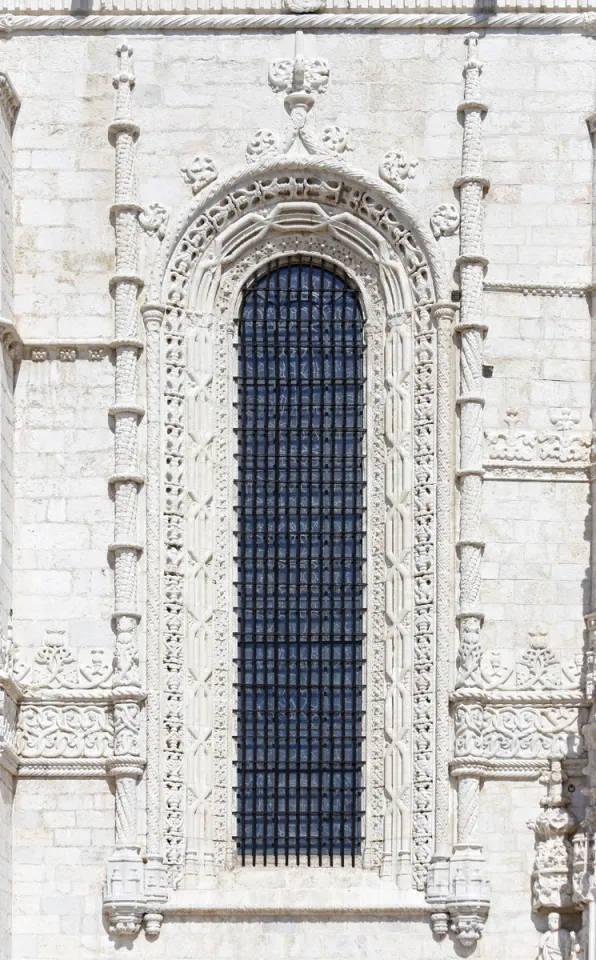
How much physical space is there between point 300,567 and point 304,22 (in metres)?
4.58

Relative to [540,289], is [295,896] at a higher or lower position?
lower

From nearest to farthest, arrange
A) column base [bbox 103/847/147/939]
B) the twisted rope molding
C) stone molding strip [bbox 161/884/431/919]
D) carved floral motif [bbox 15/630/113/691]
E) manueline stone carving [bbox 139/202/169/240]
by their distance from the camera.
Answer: column base [bbox 103/847/147/939] → stone molding strip [bbox 161/884/431/919] → carved floral motif [bbox 15/630/113/691] → manueline stone carving [bbox 139/202/169/240] → the twisted rope molding

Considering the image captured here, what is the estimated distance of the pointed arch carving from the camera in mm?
23203

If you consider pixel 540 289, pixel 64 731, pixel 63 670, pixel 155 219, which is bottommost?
pixel 64 731

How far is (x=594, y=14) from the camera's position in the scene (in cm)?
2409

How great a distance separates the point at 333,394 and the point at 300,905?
4.27 metres

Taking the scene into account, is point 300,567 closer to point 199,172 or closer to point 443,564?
point 443,564

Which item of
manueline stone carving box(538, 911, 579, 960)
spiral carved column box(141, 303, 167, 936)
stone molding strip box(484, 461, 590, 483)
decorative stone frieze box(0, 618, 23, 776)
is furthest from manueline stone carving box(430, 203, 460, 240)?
manueline stone carving box(538, 911, 579, 960)

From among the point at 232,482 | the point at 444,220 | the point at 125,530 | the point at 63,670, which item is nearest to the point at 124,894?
the point at 63,670

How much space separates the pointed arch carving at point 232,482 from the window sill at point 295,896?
6.3 inches

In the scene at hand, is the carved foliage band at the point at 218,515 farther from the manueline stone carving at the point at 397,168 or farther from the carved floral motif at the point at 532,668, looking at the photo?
the carved floral motif at the point at 532,668

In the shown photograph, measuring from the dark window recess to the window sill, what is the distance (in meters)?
0.21

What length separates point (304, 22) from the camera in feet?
79.1

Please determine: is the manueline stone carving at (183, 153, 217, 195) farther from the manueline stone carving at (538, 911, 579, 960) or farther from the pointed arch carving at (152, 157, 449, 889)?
the manueline stone carving at (538, 911, 579, 960)
